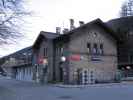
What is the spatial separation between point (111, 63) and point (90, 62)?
3.97 m

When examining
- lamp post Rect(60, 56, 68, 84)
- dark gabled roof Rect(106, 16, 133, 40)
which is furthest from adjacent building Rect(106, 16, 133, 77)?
lamp post Rect(60, 56, 68, 84)

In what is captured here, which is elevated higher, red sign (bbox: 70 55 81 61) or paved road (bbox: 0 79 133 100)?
red sign (bbox: 70 55 81 61)

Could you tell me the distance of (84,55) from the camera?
4225 cm

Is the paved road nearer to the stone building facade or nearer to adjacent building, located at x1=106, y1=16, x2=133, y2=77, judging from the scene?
the stone building facade

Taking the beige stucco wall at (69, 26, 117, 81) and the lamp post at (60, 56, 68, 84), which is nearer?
the lamp post at (60, 56, 68, 84)

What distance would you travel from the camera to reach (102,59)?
43.9 m

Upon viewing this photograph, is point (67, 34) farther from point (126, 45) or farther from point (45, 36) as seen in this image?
point (126, 45)

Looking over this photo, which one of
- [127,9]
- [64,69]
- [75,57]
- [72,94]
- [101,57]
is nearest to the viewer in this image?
[72,94]

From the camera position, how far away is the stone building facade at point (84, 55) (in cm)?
4119

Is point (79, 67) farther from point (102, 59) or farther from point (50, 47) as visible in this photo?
point (50, 47)

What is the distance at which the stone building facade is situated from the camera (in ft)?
135

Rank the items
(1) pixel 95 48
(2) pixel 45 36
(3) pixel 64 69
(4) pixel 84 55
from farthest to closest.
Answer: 1. (2) pixel 45 36
2. (1) pixel 95 48
3. (4) pixel 84 55
4. (3) pixel 64 69

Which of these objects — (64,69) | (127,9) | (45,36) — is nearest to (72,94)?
(64,69)

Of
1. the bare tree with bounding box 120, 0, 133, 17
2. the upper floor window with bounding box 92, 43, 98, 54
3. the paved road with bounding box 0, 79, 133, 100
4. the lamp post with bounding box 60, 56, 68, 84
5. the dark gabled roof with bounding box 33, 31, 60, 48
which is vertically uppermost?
the bare tree with bounding box 120, 0, 133, 17
